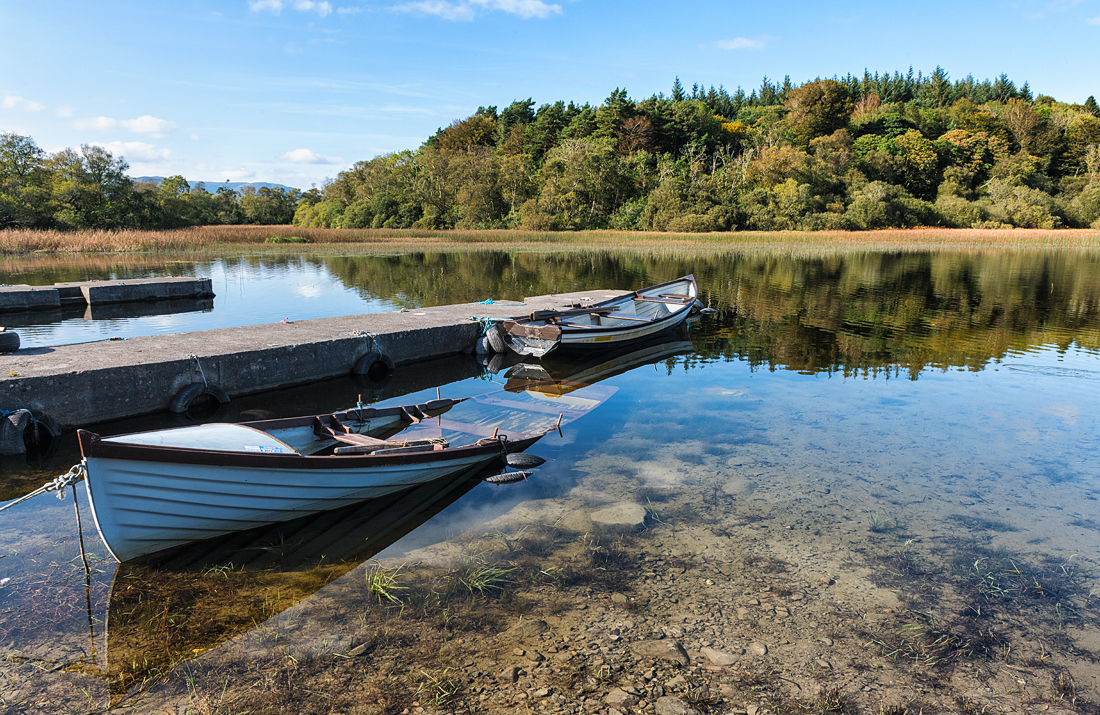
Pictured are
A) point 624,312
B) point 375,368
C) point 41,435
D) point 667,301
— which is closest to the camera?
point 41,435

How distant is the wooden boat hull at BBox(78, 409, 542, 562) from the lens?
4.56 m

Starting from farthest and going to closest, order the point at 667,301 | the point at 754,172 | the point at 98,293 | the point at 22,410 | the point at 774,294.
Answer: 1. the point at 754,172
2. the point at 774,294
3. the point at 98,293
4. the point at 667,301
5. the point at 22,410

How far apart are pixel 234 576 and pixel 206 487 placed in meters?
0.77

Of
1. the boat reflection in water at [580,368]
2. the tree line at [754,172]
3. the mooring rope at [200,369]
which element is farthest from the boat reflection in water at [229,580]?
the tree line at [754,172]

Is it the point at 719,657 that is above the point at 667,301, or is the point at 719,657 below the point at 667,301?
below

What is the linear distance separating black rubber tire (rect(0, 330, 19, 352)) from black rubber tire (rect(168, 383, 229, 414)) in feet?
9.27

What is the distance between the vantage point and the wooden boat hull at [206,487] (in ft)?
15.0

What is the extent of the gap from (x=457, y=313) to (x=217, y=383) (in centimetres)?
647

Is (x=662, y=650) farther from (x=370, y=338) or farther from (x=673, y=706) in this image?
(x=370, y=338)

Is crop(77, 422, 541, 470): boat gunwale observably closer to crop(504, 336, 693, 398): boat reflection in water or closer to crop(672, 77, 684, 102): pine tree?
crop(504, 336, 693, 398): boat reflection in water

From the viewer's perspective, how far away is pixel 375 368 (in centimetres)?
1220

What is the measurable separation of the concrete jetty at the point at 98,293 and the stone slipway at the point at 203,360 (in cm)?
1103

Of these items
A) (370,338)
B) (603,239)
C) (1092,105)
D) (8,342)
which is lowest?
(370,338)

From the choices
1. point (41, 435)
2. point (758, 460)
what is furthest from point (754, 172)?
point (41, 435)
